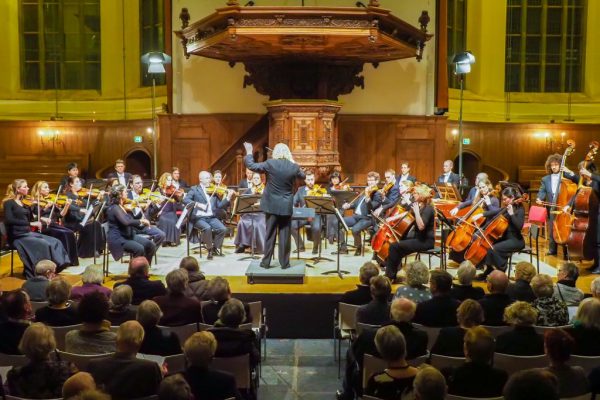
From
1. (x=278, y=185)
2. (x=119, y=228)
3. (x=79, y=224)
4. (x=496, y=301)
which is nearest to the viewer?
(x=496, y=301)

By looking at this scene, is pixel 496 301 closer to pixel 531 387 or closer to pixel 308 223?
pixel 531 387

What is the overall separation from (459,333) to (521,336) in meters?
0.45

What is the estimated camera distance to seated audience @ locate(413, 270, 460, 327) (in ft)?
20.9

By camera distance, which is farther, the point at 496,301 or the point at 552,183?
the point at 552,183

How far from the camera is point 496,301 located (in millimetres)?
6551

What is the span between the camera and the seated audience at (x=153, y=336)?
5.62 meters

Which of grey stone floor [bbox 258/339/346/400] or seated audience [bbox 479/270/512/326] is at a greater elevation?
seated audience [bbox 479/270/512/326]

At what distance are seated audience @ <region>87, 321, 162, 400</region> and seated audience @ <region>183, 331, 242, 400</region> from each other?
0.75 feet

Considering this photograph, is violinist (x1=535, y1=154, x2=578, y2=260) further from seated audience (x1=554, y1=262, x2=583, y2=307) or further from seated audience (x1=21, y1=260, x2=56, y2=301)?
seated audience (x1=21, y1=260, x2=56, y2=301)

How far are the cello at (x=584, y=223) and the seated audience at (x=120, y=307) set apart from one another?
6.51m

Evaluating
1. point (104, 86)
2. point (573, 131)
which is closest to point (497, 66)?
point (573, 131)

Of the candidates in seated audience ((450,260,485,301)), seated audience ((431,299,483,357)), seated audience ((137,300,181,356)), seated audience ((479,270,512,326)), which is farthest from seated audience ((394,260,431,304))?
seated audience ((137,300,181,356))

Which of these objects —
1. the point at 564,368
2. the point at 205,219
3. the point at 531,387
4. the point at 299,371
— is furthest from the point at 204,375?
the point at 205,219

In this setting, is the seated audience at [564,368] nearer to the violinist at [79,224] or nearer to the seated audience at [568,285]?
the seated audience at [568,285]
